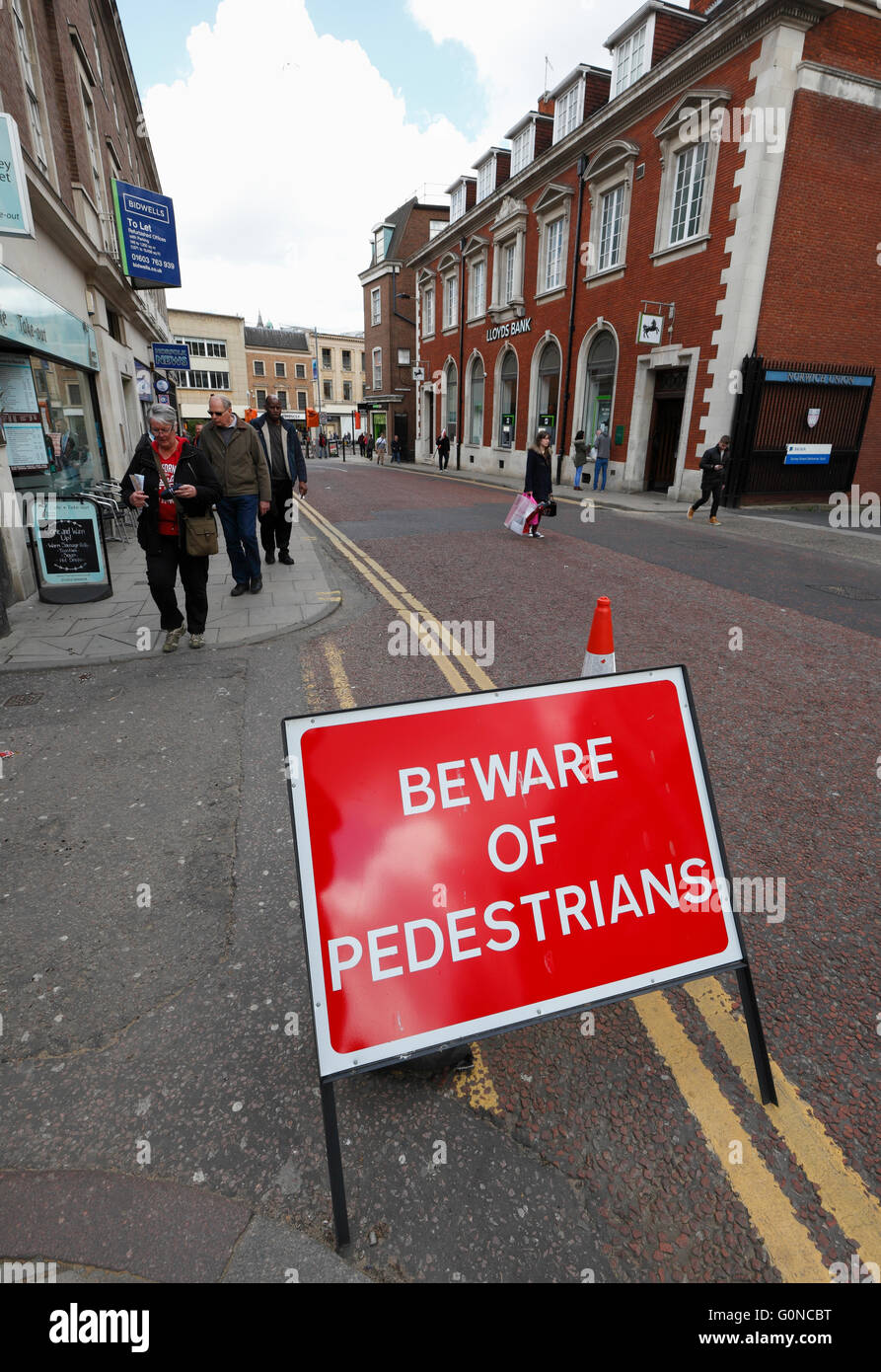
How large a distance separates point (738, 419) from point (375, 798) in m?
17.6

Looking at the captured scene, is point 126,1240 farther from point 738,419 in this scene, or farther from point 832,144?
point 832,144

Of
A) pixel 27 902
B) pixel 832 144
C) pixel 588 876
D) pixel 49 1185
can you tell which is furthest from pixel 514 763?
pixel 832 144

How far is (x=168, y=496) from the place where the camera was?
5.30 meters

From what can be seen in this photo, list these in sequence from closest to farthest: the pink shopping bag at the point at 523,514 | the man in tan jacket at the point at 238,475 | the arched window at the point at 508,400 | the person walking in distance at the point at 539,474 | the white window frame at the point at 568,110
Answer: the man in tan jacket at the point at 238,475 < the person walking in distance at the point at 539,474 < the pink shopping bag at the point at 523,514 < the white window frame at the point at 568,110 < the arched window at the point at 508,400

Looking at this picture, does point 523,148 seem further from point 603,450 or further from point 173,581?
Answer: point 173,581

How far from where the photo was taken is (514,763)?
6.50ft

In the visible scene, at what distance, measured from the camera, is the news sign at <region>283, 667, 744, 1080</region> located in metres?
1.76

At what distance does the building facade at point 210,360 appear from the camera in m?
57.9

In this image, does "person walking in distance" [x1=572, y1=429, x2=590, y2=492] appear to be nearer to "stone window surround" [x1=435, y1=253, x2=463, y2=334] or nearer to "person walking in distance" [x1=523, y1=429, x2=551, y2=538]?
"person walking in distance" [x1=523, y1=429, x2=551, y2=538]

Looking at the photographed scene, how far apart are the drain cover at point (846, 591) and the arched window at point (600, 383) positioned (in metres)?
14.1

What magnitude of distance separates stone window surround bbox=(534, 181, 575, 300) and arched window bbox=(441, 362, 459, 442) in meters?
9.30
